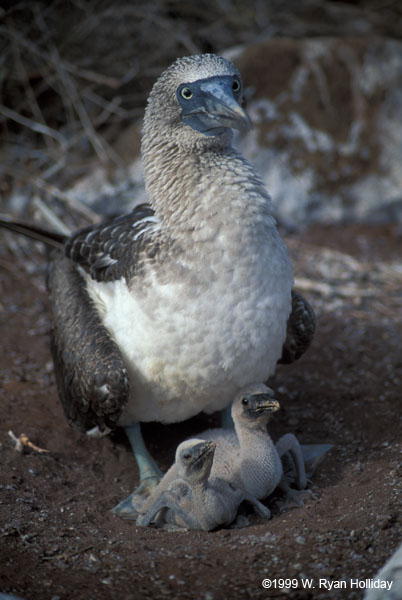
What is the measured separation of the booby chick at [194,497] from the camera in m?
3.70

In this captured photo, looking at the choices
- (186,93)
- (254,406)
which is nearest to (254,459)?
(254,406)

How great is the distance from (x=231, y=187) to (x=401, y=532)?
1.97 metres

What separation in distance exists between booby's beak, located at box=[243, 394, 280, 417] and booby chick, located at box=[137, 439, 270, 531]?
0.34 metres

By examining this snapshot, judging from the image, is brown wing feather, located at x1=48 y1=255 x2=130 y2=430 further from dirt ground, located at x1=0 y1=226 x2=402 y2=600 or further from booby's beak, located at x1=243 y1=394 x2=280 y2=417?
booby's beak, located at x1=243 y1=394 x2=280 y2=417

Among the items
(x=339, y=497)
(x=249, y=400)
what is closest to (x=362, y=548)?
(x=339, y=497)

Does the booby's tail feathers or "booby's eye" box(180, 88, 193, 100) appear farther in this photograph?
the booby's tail feathers

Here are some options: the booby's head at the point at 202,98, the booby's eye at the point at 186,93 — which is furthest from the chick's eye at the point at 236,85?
the booby's eye at the point at 186,93

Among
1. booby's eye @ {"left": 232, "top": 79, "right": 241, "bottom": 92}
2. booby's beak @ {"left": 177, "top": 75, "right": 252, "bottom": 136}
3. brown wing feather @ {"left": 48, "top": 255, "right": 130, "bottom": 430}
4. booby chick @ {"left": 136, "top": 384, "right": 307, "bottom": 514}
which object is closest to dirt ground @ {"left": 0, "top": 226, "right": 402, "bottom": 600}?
booby chick @ {"left": 136, "top": 384, "right": 307, "bottom": 514}

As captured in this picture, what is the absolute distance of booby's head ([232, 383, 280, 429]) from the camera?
12.8 feet

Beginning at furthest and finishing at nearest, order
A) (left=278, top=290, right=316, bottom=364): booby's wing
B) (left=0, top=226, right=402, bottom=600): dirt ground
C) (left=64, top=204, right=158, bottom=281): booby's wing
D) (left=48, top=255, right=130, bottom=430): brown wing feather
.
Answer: (left=278, top=290, right=316, bottom=364): booby's wing → (left=64, top=204, right=158, bottom=281): booby's wing → (left=48, top=255, right=130, bottom=430): brown wing feather → (left=0, top=226, right=402, bottom=600): dirt ground

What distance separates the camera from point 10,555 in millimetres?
3455

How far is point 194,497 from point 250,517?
1.37 ft

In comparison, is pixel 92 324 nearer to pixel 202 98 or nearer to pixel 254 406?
pixel 254 406

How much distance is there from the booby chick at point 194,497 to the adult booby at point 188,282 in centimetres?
40
